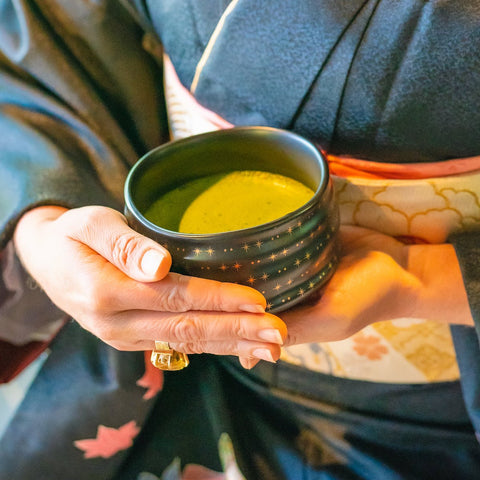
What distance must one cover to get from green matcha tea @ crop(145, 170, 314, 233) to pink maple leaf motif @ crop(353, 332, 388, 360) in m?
0.25

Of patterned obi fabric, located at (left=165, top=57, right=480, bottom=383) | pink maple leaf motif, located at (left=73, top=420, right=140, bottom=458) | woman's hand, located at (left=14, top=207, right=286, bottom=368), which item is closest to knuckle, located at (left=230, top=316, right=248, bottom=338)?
woman's hand, located at (left=14, top=207, right=286, bottom=368)

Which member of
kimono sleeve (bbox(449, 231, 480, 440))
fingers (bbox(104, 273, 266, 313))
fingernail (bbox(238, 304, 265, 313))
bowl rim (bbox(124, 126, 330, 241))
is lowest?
kimono sleeve (bbox(449, 231, 480, 440))

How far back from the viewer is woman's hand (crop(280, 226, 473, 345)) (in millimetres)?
567

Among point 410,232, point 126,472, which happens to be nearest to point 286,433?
point 126,472

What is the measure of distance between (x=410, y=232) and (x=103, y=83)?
490 mm

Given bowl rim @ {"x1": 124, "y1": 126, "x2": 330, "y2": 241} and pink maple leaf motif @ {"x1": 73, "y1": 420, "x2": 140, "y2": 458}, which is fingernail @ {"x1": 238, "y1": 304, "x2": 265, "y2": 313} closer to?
bowl rim @ {"x1": 124, "y1": 126, "x2": 330, "y2": 241}

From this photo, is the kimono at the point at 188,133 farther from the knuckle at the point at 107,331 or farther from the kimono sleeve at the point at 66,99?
the knuckle at the point at 107,331

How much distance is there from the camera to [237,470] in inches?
26.9

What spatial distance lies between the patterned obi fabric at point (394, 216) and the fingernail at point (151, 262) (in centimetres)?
28

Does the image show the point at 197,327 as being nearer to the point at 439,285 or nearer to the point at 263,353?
the point at 263,353

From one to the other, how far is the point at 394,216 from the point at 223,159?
9.0 inches

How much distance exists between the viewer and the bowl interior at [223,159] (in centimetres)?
54

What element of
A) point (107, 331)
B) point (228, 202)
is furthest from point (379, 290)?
point (107, 331)

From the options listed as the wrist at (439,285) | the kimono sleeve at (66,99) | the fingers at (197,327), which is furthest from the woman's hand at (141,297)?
the wrist at (439,285)
